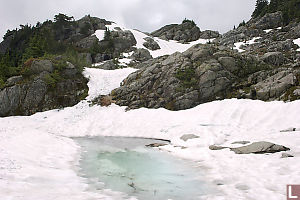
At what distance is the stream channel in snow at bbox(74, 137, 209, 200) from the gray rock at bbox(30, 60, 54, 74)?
24.3 meters

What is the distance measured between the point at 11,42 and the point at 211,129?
8849 cm

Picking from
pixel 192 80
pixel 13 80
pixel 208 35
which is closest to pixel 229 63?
pixel 192 80

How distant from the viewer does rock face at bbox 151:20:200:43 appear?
297 ft

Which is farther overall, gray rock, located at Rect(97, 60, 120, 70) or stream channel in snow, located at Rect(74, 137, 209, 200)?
gray rock, located at Rect(97, 60, 120, 70)

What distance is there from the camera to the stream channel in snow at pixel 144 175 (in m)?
6.55

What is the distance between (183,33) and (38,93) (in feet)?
249

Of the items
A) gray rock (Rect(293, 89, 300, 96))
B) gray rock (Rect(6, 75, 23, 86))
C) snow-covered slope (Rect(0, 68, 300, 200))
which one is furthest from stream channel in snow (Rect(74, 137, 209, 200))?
gray rock (Rect(6, 75, 23, 86))

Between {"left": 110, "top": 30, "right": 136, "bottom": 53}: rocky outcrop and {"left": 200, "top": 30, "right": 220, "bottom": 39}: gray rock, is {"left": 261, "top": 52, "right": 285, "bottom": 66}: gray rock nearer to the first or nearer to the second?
{"left": 110, "top": 30, "right": 136, "bottom": 53}: rocky outcrop

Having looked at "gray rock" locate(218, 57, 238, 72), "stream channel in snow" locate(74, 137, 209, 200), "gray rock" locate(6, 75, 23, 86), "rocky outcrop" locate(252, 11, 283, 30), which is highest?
"rocky outcrop" locate(252, 11, 283, 30)

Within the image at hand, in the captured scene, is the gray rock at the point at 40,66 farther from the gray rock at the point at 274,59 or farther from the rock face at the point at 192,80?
the gray rock at the point at 274,59

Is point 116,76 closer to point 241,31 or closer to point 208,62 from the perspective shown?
point 208,62

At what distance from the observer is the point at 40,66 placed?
31.1 m

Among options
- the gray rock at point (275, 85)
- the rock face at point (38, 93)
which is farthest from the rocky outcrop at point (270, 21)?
the rock face at point (38, 93)

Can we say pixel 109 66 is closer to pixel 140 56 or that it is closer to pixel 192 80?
pixel 140 56
